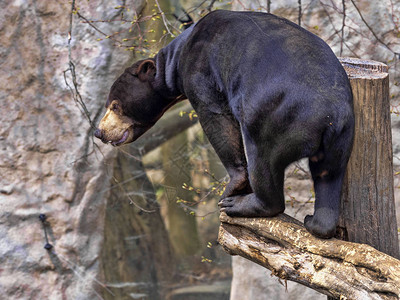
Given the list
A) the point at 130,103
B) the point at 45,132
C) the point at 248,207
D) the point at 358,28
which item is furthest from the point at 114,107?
the point at 358,28

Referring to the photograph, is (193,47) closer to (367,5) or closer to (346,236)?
(346,236)

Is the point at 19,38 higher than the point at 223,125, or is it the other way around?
the point at 19,38

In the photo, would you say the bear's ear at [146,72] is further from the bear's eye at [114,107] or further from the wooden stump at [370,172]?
the wooden stump at [370,172]

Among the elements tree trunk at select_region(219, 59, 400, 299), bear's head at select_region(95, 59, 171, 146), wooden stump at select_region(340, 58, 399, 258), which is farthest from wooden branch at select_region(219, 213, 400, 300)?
bear's head at select_region(95, 59, 171, 146)

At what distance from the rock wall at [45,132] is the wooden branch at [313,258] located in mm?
2004

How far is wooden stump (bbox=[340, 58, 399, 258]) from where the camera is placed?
85.0 inches

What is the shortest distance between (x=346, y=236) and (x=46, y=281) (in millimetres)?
2865

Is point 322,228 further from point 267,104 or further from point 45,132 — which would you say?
point 45,132

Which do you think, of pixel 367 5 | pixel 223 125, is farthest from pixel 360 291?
pixel 367 5

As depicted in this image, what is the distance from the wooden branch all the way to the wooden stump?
0.15 m

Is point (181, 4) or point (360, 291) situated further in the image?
point (181, 4)

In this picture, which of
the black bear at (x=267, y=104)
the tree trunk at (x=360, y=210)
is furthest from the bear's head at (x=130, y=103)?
the tree trunk at (x=360, y=210)

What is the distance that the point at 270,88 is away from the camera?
2117 millimetres

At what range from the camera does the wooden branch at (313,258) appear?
6.24ft
